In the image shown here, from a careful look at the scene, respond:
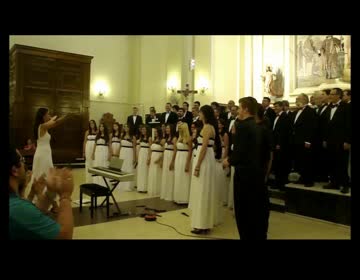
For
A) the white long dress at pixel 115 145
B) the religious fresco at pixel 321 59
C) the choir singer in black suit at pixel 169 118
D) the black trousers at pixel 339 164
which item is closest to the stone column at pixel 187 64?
the choir singer in black suit at pixel 169 118

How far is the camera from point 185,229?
196 inches

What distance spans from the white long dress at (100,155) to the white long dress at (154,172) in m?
1.24

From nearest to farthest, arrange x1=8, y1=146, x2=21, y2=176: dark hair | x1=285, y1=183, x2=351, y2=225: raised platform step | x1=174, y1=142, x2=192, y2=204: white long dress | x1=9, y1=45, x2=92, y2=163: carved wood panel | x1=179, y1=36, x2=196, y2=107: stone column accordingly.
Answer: x1=8, y1=146, x2=21, y2=176: dark hair → x1=285, y1=183, x2=351, y2=225: raised platform step → x1=174, y1=142, x2=192, y2=204: white long dress → x1=9, y1=45, x2=92, y2=163: carved wood panel → x1=179, y1=36, x2=196, y2=107: stone column

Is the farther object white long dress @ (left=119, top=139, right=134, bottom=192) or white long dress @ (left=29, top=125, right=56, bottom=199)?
white long dress @ (left=119, top=139, right=134, bottom=192)

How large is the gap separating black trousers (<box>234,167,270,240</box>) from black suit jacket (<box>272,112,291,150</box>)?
3232 mm

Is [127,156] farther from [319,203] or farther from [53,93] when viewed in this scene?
[53,93]

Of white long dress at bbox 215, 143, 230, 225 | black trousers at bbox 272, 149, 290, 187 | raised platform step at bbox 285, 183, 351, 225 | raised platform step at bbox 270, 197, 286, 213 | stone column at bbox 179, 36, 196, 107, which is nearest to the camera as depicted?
raised platform step at bbox 285, 183, 351, 225

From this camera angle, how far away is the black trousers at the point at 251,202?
3.54m

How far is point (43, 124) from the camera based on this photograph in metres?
5.18

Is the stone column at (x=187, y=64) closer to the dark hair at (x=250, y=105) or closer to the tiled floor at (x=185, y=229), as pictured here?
the tiled floor at (x=185, y=229)

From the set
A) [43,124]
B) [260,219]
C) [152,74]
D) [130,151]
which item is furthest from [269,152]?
[152,74]

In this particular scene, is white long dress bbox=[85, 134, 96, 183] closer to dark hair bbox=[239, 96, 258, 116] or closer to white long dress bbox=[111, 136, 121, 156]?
white long dress bbox=[111, 136, 121, 156]

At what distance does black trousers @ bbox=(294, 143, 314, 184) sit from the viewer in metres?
6.02

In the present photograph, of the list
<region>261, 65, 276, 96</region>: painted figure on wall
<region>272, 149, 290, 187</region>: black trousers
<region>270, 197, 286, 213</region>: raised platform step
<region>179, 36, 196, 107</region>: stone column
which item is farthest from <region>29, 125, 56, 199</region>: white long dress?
<region>261, 65, 276, 96</region>: painted figure on wall
